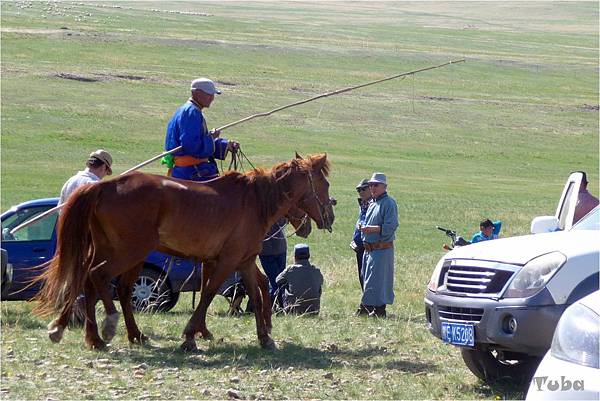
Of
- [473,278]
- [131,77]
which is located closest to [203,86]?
[473,278]

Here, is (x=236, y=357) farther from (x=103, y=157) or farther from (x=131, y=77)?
(x=131, y=77)

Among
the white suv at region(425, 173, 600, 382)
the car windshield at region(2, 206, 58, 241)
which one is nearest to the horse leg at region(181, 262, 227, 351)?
the white suv at region(425, 173, 600, 382)

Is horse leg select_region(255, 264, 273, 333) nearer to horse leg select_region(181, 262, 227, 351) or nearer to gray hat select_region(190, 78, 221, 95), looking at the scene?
horse leg select_region(181, 262, 227, 351)

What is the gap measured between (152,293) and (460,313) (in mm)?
5658

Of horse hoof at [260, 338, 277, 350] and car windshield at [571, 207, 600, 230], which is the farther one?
horse hoof at [260, 338, 277, 350]

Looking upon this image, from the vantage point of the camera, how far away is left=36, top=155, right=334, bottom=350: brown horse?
10.0m

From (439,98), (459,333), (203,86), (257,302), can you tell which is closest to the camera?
(459,333)

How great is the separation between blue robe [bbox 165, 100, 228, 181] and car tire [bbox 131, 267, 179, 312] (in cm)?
230

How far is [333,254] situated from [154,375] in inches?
561

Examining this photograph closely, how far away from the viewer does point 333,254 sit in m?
23.0

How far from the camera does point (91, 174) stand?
1152 cm

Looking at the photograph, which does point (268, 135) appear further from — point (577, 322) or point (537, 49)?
point (537, 49)

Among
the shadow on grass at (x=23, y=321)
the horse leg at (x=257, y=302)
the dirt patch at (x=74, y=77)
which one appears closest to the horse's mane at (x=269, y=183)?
the horse leg at (x=257, y=302)

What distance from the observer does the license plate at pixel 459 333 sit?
27.2ft
